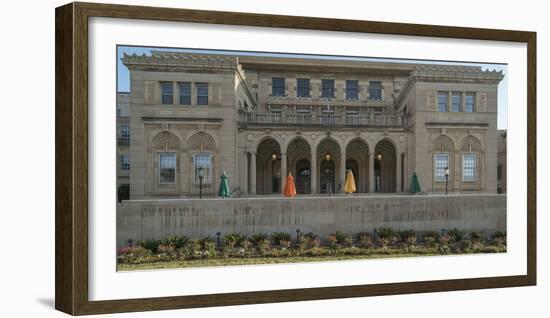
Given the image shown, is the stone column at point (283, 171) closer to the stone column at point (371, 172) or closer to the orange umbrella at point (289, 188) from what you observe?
the orange umbrella at point (289, 188)

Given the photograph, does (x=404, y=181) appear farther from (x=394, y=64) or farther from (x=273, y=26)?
(x=273, y=26)

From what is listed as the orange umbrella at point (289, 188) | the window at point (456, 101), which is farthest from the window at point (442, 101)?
the orange umbrella at point (289, 188)

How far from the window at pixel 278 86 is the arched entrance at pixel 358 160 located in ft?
8.68

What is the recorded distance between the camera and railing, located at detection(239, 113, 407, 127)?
2175cm

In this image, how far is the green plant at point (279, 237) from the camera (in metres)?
18.5

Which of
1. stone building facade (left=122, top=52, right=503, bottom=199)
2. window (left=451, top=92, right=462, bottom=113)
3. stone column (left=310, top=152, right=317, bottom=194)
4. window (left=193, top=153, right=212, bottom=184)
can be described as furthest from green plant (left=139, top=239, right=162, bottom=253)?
window (left=451, top=92, right=462, bottom=113)

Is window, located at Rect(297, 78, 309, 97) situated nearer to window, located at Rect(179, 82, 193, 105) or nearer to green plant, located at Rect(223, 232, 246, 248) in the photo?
window, located at Rect(179, 82, 193, 105)

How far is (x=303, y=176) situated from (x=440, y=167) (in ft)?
13.1

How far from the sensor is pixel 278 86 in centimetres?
2156

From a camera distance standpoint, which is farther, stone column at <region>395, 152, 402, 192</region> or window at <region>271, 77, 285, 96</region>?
stone column at <region>395, 152, 402, 192</region>

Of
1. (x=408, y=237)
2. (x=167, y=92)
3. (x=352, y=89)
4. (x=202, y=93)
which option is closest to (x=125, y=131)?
(x=167, y=92)

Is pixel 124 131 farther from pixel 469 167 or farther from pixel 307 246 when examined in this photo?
pixel 469 167

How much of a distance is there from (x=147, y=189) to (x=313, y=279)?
16.1ft

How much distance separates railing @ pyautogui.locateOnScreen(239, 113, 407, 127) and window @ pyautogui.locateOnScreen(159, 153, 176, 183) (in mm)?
3124
